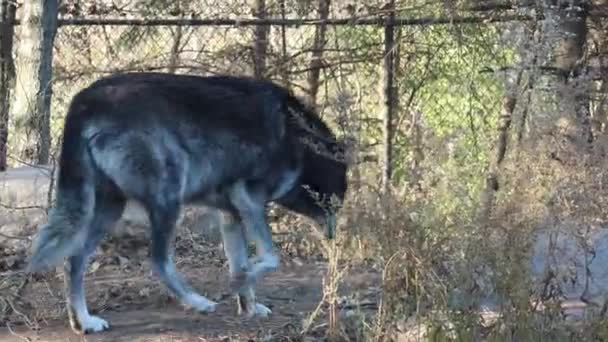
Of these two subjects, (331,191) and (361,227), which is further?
(331,191)

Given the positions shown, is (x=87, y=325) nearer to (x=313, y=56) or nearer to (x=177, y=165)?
(x=177, y=165)

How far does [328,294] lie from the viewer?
500 cm

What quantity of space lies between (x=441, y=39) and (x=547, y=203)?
14.2ft

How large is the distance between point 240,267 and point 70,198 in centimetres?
111

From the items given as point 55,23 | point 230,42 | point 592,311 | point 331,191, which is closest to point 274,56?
point 230,42

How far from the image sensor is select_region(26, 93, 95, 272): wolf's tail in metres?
5.44

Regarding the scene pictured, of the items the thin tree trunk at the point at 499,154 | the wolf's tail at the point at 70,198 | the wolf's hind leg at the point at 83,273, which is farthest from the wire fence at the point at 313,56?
the wolf's tail at the point at 70,198

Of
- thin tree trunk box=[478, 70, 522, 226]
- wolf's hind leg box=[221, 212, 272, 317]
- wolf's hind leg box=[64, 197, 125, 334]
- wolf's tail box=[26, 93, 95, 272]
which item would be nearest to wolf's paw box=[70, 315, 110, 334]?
wolf's hind leg box=[64, 197, 125, 334]

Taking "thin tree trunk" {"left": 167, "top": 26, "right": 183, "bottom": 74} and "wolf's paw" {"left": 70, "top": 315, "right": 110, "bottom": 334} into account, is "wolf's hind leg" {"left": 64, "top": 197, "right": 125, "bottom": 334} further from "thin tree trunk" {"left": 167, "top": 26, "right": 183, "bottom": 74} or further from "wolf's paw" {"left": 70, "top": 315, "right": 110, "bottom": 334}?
"thin tree trunk" {"left": 167, "top": 26, "right": 183, "bottom": 74}

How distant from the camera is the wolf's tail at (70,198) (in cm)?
544

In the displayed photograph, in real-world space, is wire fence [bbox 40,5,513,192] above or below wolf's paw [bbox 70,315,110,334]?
above

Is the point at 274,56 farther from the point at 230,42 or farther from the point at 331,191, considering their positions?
the point at 331,191

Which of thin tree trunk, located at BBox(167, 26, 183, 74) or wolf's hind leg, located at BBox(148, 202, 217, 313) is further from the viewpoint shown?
thin tree trunk, located at BBox(167, 26, 183, 74)

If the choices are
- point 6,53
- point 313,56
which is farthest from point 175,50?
point 6,53
